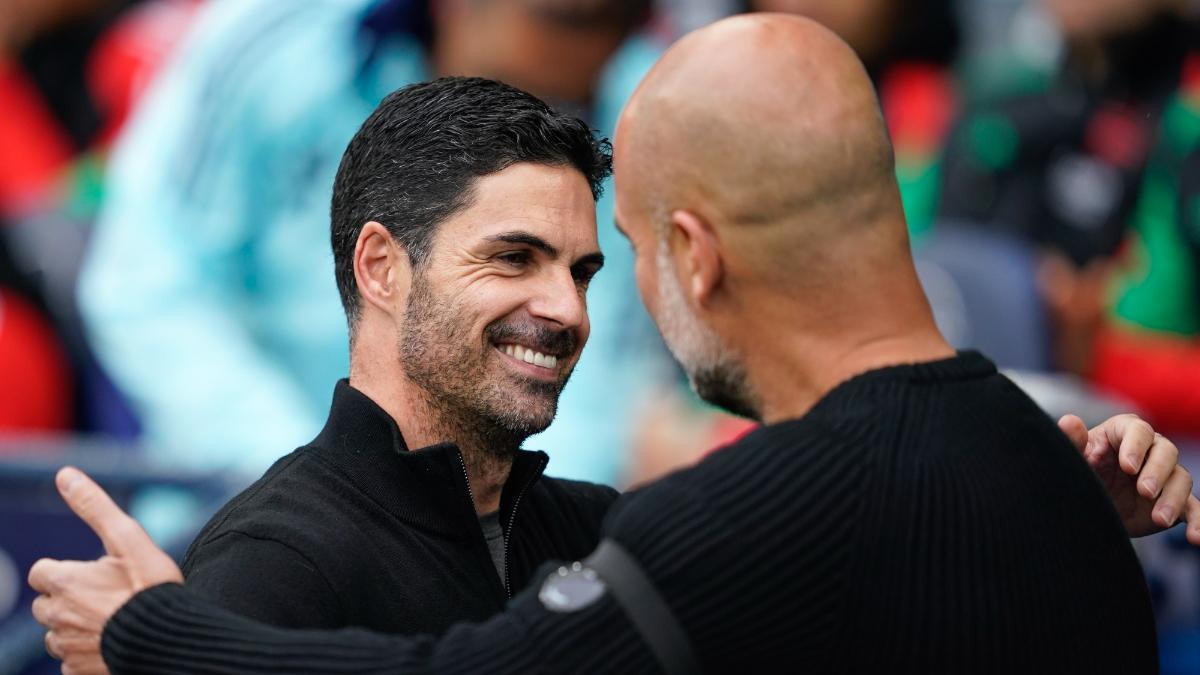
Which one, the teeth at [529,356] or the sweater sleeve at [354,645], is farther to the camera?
the teeth at [529,356]

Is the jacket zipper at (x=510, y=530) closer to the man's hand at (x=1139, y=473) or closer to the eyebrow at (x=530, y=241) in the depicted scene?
the eyebrow at (x=530, y=241)

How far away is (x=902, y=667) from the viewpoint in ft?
6.30

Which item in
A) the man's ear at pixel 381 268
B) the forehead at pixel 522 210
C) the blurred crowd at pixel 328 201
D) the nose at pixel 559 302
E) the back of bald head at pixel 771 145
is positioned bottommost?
the blurred crowd at pixel 328 201

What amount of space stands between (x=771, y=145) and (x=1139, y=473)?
0.78 m

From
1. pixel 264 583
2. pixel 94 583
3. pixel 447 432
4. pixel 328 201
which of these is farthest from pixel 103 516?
pixel 328 201

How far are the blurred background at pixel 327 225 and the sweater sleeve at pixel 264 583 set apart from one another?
2.87 metres

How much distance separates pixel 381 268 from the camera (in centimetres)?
271

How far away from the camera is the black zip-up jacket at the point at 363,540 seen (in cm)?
225

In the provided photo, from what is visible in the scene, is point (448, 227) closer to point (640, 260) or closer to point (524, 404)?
point (524, 404)

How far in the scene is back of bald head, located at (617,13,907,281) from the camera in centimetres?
204

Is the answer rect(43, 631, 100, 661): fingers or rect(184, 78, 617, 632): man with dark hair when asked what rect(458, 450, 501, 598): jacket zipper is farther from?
rect(43, 631, 100, 661): fingers

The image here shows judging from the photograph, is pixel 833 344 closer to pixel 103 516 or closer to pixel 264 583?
pixel 264 583

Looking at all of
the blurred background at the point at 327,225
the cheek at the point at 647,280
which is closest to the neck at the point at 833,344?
the cheek at the point at 647,280

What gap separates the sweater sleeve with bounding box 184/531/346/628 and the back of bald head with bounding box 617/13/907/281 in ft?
2.23
